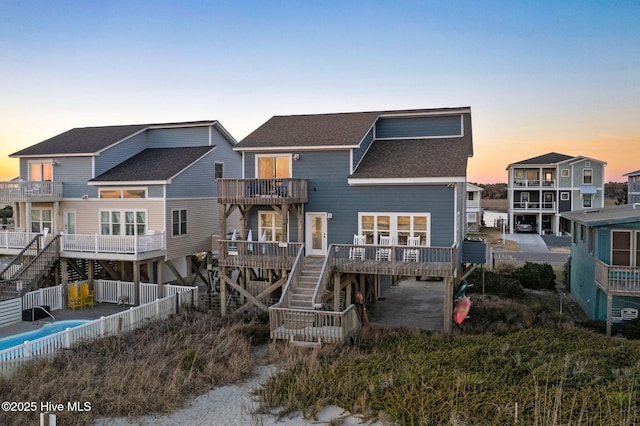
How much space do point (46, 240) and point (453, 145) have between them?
1921 centimetres

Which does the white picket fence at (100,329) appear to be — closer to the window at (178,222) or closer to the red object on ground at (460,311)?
the window at (178,222)

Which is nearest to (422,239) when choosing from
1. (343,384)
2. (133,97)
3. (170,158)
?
(343,384)

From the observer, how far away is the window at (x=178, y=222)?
2382 centimetres

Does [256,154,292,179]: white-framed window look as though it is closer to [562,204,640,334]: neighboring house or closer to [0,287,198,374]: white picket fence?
[0,287,198,374]: white picket fence

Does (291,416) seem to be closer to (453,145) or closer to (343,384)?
(343,384)

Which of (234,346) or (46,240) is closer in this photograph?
(234,346)

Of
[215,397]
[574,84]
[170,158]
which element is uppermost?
[574,84]

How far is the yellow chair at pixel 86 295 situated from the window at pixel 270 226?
8.38 metres

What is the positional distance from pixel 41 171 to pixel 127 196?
5947 mm

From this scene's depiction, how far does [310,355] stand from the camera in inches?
574

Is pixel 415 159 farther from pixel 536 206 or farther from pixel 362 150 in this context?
pixel 536 206

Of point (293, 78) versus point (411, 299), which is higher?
point (293, 78)

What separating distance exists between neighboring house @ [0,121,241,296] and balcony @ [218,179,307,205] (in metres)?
4.34

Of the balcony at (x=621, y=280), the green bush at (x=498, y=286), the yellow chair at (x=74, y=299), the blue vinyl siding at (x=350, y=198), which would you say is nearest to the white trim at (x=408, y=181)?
the blue vinyl siding at (x=350, y=198)
